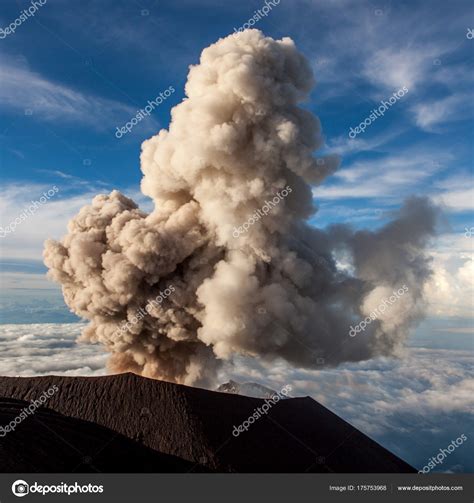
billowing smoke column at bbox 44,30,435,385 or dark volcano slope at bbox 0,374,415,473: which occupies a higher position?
billowing smoke column at bbox 44,30,435,385

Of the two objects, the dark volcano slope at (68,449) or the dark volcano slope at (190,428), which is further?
the dark volcano slope at (190,428)

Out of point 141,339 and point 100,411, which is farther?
point 141,339

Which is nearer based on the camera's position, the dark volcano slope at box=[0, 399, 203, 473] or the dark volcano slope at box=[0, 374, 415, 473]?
the dark volcano slope at box=[0, 399, 203, 473]

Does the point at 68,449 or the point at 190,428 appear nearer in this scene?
the point at 68,449

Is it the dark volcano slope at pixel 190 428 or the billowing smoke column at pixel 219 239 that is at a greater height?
the billowing smoke column at pixel 219 239

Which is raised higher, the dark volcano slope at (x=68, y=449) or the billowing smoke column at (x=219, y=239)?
the billowing smoke column at (x=219, y=239)

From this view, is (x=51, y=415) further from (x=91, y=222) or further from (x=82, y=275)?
(x=91, y=222)
